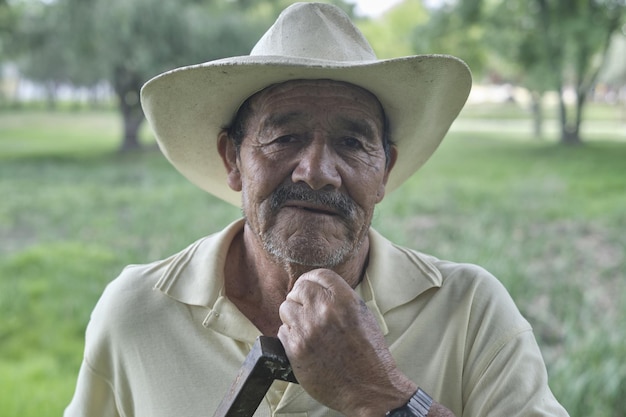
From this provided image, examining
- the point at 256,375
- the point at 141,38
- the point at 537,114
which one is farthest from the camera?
the point at 141,38

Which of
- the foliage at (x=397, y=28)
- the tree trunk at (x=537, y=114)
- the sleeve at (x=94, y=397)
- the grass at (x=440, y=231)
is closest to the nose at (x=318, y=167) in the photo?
the sleeve at (x=94, y=397)

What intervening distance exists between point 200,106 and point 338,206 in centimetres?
44

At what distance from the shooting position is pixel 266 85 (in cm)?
149

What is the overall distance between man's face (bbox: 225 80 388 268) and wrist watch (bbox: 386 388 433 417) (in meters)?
0.32

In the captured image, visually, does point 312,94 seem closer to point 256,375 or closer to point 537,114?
point 256,375

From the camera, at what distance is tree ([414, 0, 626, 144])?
654 cm

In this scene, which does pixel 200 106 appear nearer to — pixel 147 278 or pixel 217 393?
pixel 147 278

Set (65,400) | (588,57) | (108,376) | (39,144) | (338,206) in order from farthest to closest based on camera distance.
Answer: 1. (39,144)
2. (588,57)
3. (65,400)
4. (108,376)
5. (338,206)

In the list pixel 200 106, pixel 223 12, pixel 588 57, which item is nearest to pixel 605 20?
pixel 588 57

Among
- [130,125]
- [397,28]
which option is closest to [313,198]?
[397,28]

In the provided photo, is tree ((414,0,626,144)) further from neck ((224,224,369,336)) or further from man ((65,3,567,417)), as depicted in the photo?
neck ((224,224,369,336))

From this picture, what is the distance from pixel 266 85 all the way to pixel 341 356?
2.01ft

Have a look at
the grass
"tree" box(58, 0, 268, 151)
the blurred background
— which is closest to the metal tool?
the grass

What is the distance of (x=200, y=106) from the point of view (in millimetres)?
1604
